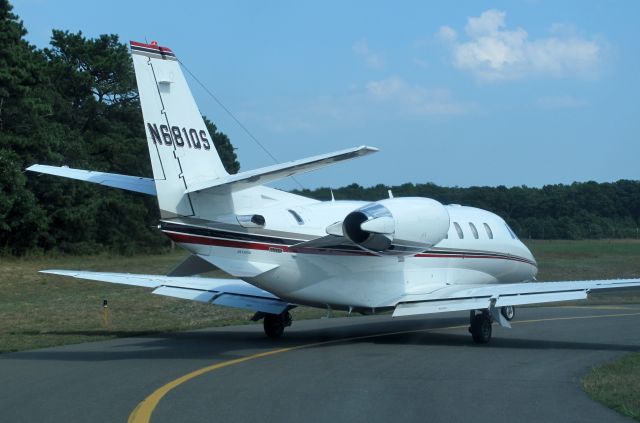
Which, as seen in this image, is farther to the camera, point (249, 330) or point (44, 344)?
point (249, 330)

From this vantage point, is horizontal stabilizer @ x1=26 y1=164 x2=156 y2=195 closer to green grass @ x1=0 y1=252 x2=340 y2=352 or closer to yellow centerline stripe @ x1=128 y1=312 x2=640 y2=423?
yellow centerline stripe @ x1=128 y1=312 x2=640 y2=423

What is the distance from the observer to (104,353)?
16.5 m

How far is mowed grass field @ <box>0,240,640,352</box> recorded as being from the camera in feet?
68.7

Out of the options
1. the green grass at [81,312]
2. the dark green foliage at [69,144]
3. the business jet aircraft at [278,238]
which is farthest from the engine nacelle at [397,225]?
the dark green foliage at [69,144]

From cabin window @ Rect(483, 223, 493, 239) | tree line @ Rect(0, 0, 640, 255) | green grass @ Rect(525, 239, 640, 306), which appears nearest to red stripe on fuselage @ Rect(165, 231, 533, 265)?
cabin window @ Rect(483, 223, 493, 239)

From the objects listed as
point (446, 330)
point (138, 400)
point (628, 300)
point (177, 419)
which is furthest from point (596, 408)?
point (628, 300)

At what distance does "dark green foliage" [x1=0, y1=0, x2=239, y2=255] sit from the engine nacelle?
29.1 meters

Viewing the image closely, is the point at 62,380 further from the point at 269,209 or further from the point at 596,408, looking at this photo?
the point at 596,408

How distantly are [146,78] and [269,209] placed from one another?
10.8 feet

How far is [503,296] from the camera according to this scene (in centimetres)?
1706

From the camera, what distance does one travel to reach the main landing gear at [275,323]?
19031 millimetres

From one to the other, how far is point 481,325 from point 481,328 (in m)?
0.06

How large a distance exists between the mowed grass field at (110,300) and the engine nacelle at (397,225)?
22.9 ft

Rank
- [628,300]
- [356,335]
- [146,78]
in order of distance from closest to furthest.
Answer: [146,78] < [356,335] < [628,300]
